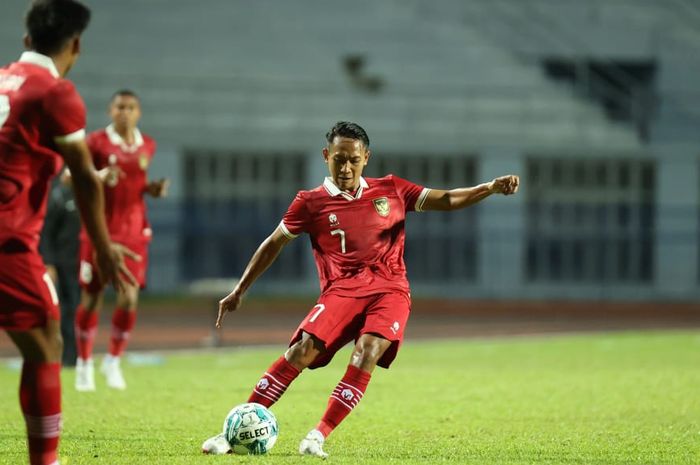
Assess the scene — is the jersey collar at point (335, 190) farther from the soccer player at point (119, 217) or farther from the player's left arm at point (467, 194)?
the soccer player at point (119, 217)

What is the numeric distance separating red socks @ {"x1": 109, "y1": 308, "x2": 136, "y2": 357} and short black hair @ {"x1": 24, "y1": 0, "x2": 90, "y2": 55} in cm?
617

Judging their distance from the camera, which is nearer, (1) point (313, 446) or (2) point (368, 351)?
(1) point (313, 446)

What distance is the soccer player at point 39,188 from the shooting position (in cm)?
520

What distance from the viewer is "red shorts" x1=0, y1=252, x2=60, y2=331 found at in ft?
17.4

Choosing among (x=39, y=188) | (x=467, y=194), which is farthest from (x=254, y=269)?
(x=39, y=188)

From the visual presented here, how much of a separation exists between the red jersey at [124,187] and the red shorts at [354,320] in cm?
430

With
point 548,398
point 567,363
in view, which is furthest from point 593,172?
point 548,398

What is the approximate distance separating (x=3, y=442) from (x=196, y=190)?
71.2 ft

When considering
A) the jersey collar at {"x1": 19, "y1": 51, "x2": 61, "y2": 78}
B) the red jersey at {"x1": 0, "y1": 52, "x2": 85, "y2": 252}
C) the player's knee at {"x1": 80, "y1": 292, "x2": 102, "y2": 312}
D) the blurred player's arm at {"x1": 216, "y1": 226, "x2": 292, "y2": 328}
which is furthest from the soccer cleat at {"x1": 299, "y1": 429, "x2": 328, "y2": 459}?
the player's knee at {"x1": 80, "y1": 292, "x2": 102, "y2": 312}

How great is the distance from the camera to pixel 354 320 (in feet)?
23.7

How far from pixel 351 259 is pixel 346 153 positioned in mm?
636

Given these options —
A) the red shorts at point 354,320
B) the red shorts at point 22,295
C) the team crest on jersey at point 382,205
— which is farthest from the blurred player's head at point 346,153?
the red shorts at point 22,295

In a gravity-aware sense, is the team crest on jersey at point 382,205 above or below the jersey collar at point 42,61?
below

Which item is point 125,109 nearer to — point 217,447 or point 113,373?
point 113,373
